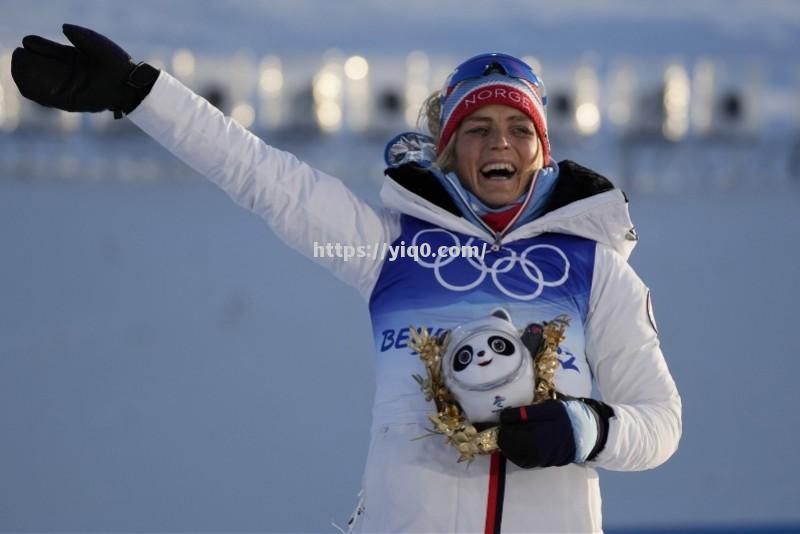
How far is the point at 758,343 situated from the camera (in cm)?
516

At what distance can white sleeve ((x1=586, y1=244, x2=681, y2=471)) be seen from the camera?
1.90 meters

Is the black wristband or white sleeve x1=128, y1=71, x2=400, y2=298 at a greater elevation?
the black wristband

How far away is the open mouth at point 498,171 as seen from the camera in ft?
6.66

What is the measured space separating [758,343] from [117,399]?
2619 mm

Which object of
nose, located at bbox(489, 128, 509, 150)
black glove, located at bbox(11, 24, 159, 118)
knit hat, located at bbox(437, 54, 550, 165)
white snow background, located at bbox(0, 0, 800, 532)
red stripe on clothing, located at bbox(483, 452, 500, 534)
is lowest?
red stripe on clothing, located at bbox(483, 452, 500, 534)

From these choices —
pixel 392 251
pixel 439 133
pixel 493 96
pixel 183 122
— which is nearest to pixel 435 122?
pixel 439 133

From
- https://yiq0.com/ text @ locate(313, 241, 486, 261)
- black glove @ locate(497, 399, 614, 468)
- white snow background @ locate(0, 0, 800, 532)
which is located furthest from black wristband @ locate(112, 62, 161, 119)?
white snow background @ locate(0, 0, 800, 532)

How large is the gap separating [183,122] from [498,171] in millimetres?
518

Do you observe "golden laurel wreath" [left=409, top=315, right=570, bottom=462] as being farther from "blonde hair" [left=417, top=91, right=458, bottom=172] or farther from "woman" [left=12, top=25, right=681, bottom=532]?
"blonde hair" [left=417, top=91, right=458, bottom=172]

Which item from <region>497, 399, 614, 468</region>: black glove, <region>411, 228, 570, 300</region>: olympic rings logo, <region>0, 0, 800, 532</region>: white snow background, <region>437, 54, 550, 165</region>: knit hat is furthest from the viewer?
<region>0, 0, 800, 532</region>: white snow background

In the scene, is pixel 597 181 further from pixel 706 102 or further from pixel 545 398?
pixel 706 102

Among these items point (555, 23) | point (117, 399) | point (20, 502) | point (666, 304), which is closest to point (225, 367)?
point (117, 399)

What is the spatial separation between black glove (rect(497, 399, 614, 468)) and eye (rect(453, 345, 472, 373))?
88mm

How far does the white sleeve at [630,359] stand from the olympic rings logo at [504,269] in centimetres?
8
